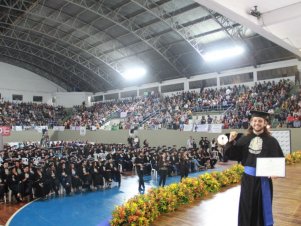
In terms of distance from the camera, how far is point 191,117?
24984mm

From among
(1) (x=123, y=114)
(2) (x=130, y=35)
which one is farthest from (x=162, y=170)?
(1) (x=123, y=114)

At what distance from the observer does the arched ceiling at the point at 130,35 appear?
74.5ft

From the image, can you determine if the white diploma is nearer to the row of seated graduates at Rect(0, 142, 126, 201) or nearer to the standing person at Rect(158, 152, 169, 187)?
the standing person at Rect(158, 152, 169, 187)

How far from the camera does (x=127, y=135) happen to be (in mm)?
28812

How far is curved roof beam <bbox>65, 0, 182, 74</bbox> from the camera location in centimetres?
2308

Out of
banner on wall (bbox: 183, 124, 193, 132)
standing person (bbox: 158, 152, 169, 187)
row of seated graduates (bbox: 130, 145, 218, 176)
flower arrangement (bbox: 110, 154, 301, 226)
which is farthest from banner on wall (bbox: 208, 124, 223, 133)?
flower arrangement (bbox: 110, 154, 301, 226)

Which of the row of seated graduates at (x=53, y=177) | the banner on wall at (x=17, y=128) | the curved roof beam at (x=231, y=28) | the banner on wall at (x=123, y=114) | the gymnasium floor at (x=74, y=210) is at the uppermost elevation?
the curved roof beam at (x=231, y=28)

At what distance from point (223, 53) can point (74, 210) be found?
19188 millimetres

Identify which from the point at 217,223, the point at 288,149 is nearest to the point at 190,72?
the point at 288,149

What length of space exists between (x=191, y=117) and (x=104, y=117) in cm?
1396

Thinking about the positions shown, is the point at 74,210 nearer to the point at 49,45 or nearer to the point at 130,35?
the point at 130,35

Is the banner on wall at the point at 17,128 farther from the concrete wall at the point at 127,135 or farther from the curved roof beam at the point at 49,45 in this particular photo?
the curved roof beam at the point at 49,45

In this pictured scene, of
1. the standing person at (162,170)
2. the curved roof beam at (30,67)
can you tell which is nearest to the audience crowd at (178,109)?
the curved roof beam at (30,67)

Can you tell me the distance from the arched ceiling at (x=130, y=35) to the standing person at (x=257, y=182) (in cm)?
1850
